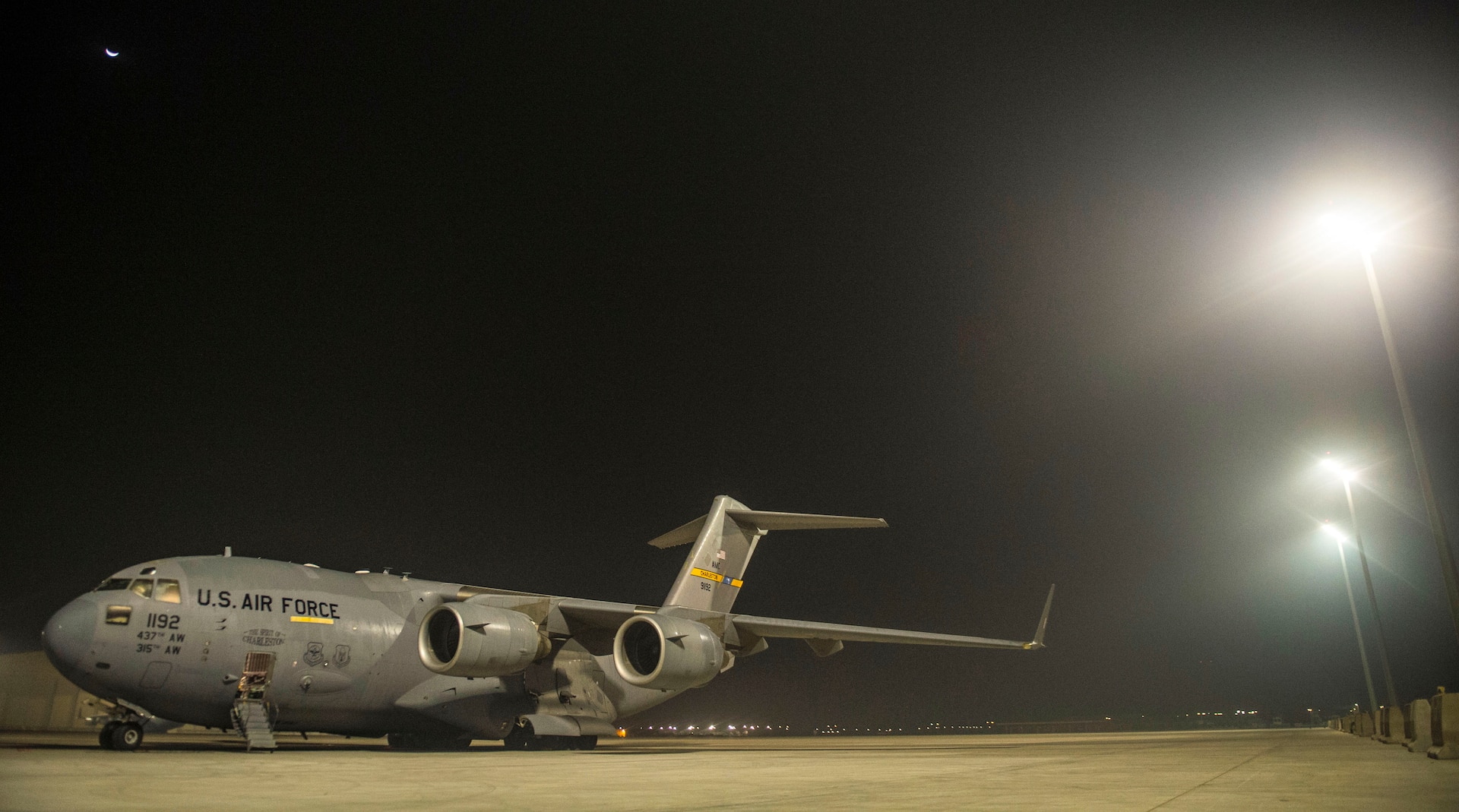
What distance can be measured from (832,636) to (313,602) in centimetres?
996

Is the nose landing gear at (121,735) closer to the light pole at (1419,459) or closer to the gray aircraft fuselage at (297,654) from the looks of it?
the gray aircraft fuselage at (297,654)

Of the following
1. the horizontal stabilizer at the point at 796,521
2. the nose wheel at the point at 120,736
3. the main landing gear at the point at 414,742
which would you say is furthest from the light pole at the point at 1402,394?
the nose wheel at the point at 120,736

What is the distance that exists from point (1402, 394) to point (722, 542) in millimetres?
12526

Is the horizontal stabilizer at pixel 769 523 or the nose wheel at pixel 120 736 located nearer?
the nose wheel at pixel 120 736

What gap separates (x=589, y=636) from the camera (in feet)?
60.8

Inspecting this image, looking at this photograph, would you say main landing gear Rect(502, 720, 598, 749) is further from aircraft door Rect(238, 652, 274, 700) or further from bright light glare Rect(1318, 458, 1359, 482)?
bright light glare Rect(1318, 458, 1359, 482)

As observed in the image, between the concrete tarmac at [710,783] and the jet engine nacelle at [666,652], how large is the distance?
3142mm

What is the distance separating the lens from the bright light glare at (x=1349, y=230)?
13.9 meters

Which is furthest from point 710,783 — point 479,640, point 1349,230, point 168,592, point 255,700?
point 1349,230

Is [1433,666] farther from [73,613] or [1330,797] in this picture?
[73,613]

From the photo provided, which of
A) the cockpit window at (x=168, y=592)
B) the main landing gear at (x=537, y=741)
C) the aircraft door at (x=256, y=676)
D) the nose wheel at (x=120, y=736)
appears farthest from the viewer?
the main landing gear at (x=537, y=741)

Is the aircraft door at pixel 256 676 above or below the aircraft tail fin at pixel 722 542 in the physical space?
below

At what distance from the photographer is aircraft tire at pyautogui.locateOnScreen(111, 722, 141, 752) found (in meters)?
13.1

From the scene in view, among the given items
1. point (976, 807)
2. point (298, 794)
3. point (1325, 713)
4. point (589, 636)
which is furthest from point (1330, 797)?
point (1325, 713)
